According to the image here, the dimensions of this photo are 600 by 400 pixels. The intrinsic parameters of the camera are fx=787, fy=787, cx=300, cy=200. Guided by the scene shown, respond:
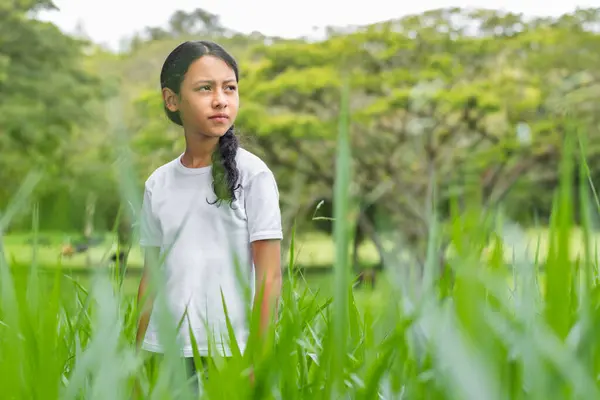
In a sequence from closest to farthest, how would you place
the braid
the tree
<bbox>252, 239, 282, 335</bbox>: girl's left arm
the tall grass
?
the tall grass < <bbox>252, 239, 282, 335</bbox>: girl's left arm < the braid < the tree

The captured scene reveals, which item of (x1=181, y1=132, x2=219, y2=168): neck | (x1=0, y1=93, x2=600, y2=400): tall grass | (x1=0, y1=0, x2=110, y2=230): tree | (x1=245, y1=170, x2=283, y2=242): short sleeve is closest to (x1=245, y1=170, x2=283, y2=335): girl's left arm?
(x1=245, y1=170, x2=283, y2=242): short sleeve

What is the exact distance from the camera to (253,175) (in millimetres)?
1178

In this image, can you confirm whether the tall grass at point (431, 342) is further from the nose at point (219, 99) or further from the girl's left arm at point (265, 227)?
the nose at point (219, 99)

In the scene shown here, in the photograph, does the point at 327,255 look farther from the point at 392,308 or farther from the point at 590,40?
the point at 392,308

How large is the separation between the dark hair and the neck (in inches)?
0.6

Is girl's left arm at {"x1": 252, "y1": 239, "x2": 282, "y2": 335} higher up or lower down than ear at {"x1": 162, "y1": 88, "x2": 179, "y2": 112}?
lower down

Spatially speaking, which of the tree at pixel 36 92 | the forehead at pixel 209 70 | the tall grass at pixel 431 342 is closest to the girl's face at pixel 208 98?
the forehead at pixel 209 70

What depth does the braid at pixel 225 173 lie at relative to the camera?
1.16 meters

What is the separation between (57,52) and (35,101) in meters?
1.17

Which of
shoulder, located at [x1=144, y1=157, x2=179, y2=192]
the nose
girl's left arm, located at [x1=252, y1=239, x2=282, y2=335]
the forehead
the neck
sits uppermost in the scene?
the forehead

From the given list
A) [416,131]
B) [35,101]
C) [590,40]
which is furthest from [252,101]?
[590,40]

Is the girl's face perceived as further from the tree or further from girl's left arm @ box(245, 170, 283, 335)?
the tree

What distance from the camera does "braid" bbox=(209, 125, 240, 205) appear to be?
116 cm

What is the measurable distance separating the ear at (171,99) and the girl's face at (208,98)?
0.04 ft
